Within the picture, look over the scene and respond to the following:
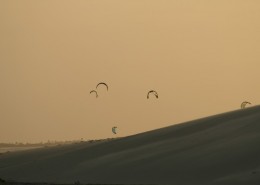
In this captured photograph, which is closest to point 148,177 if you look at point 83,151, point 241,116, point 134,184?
point 134,184

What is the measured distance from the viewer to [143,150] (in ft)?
146

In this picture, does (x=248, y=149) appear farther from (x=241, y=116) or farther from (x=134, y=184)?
(x=241, y=116)

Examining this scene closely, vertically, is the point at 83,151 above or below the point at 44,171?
above

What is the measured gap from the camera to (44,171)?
48156mm

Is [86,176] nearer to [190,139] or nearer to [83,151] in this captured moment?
[190,139]

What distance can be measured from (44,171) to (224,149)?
1941cm

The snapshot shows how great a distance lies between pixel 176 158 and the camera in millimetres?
36344

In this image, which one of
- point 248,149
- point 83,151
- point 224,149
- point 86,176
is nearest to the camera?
point 248,149

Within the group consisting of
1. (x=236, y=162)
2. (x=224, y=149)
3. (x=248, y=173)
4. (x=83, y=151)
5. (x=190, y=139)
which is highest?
(x=83, y=151)

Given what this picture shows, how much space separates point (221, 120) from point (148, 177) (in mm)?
15777

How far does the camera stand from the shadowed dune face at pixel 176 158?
29328 mm

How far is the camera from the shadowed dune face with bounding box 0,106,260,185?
29.3 metres

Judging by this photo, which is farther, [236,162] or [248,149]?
[248,149]

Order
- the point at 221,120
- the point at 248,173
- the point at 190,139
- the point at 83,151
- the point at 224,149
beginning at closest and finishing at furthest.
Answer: the point at 248,173 < the point at 224,149 < the point at 190,139 < the point at 221,120 < the point at 83,151
